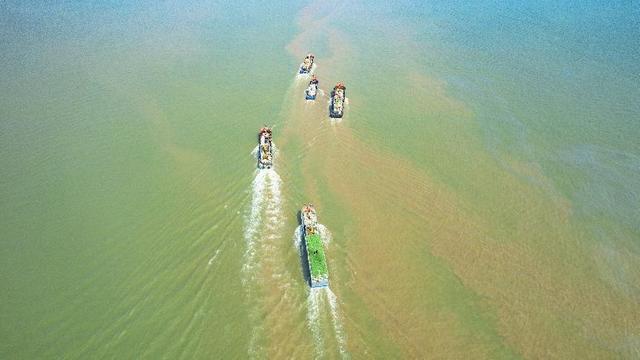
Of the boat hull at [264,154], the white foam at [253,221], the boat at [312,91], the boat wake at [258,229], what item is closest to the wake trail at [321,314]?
the boat wake at [258,229]

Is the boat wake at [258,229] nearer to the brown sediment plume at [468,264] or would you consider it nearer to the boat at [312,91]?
the brown sediment plume at [468,264]

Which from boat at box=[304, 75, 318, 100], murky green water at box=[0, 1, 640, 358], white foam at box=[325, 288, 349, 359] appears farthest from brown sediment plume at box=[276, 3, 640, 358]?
boat at box=[304, 75, 318, 100]

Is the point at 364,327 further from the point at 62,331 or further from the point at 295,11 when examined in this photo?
the point at 295,11

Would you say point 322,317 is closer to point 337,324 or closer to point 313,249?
point 337,324

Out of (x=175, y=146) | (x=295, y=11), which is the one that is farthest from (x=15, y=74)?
(x=295, y=11)

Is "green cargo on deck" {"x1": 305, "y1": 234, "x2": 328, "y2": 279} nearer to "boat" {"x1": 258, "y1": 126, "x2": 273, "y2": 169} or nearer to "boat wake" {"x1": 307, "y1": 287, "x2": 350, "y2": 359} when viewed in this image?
"boat wake" {"x1": 307, "y1": 287, "x2": 350, "y2": 359}

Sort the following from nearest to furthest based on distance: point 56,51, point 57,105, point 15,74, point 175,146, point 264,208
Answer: point 264,208 → point 175,146 → point 57,105 → point 15,74 → point 56,51
